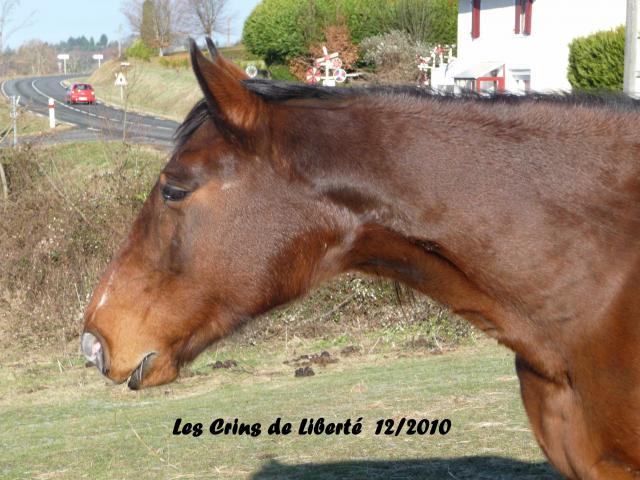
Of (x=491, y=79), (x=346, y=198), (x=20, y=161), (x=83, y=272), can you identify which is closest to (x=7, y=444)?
(x=346, y=198)

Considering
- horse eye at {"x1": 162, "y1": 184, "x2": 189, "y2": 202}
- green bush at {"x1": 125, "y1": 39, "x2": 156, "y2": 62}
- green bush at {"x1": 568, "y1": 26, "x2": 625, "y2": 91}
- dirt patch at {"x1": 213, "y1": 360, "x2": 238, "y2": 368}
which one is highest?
horse eye at {"x1": 162, "y1": 184, "x2": 189, "y2": 202}

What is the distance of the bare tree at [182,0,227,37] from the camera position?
69.0 metres

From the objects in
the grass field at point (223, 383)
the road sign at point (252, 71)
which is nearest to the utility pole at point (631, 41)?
the grass field at point (223, 383)

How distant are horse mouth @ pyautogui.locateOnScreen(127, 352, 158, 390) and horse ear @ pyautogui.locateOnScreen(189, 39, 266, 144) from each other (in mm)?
805

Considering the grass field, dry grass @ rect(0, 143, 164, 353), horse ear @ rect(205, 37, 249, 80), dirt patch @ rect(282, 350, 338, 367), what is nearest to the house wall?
dry grass @ rect(0, 143, 164, 353)

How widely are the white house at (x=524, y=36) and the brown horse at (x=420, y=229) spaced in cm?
2876

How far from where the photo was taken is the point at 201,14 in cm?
6925

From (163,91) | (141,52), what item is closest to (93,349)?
(163,91)

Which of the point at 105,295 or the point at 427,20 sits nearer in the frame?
the point at 105,295

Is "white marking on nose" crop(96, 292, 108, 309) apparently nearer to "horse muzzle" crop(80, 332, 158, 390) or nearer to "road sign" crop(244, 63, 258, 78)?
"horse muzzle" crop(80, 332, 158, 390)

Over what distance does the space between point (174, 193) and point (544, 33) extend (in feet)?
111

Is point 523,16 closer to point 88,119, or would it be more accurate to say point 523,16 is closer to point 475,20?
point 475,20

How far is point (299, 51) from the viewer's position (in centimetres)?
4906

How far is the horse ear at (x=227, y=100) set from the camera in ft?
9.99
